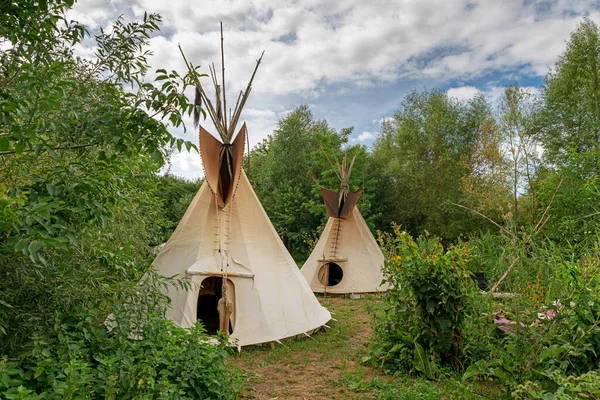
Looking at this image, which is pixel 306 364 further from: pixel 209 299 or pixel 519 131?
pixel 519 131

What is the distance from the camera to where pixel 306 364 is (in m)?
4.82

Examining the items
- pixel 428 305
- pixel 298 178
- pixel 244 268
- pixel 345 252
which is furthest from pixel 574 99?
pixel 244 268

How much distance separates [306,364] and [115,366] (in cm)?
247

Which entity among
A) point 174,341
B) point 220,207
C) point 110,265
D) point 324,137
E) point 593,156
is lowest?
point 174,341

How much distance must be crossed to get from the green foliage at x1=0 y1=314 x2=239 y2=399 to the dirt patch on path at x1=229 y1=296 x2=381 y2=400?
73cm

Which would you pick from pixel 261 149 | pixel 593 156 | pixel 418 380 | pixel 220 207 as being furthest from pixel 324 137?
pixel 418 380

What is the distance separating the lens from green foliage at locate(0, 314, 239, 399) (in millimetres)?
2490

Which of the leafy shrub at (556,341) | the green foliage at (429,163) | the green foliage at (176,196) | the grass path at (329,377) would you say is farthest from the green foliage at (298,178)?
the leafy shrub at (556,341)

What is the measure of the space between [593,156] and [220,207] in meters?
8.19

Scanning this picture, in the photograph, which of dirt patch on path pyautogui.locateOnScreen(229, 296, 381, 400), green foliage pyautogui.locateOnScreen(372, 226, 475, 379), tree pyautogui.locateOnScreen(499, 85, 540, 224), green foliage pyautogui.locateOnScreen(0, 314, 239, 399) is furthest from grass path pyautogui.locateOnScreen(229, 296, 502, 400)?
tree pyautogui.locateOnScreen(499, 85, 540, 224)

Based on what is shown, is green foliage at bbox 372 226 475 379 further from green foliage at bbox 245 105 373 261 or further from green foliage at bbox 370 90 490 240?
green foliage at bbox 245 105 373 261

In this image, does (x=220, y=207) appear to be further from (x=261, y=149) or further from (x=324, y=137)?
(x=261, y=149)

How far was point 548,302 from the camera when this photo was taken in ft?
10.9

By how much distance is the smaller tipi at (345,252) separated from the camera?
392 inches
